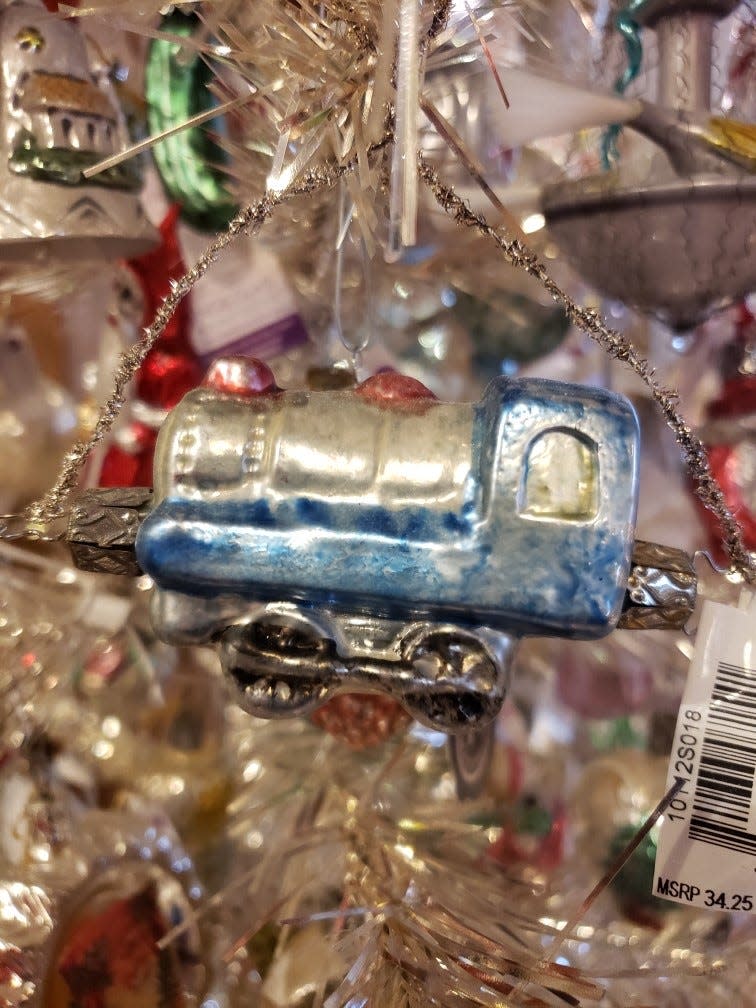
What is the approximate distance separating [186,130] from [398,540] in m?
0.37

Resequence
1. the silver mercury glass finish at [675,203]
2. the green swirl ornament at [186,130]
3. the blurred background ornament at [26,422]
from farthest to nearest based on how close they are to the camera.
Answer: the blurred background ornament at [26,422], the green swirl ornament at [186,130], the silver mercury glass finish at [675,203]

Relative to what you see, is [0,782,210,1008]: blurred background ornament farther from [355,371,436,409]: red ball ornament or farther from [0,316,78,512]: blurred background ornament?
[355,371,436,409]: red ball ornament

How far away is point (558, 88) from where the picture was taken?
0.49m

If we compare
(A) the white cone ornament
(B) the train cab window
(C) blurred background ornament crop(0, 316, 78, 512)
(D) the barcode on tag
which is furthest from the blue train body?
(C) blurred background ornament crop(0, 316, 78, 512)

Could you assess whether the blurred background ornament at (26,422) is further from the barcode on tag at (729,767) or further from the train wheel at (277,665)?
the barcode on tag at (729,767)

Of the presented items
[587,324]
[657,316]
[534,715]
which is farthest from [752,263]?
[534,715]

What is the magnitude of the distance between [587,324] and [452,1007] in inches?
13.1

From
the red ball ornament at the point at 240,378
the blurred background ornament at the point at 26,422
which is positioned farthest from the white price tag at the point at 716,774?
the blurred background ornament at the point at 26,422

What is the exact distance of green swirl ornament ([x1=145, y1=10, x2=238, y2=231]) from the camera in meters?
0.54

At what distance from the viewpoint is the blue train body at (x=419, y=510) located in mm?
295

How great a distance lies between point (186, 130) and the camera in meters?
0.53

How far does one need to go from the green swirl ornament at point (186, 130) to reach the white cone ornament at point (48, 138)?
0.06 m

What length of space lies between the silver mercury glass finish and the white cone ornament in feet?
0.90

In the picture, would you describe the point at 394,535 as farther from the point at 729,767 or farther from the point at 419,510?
the point at 729,767
